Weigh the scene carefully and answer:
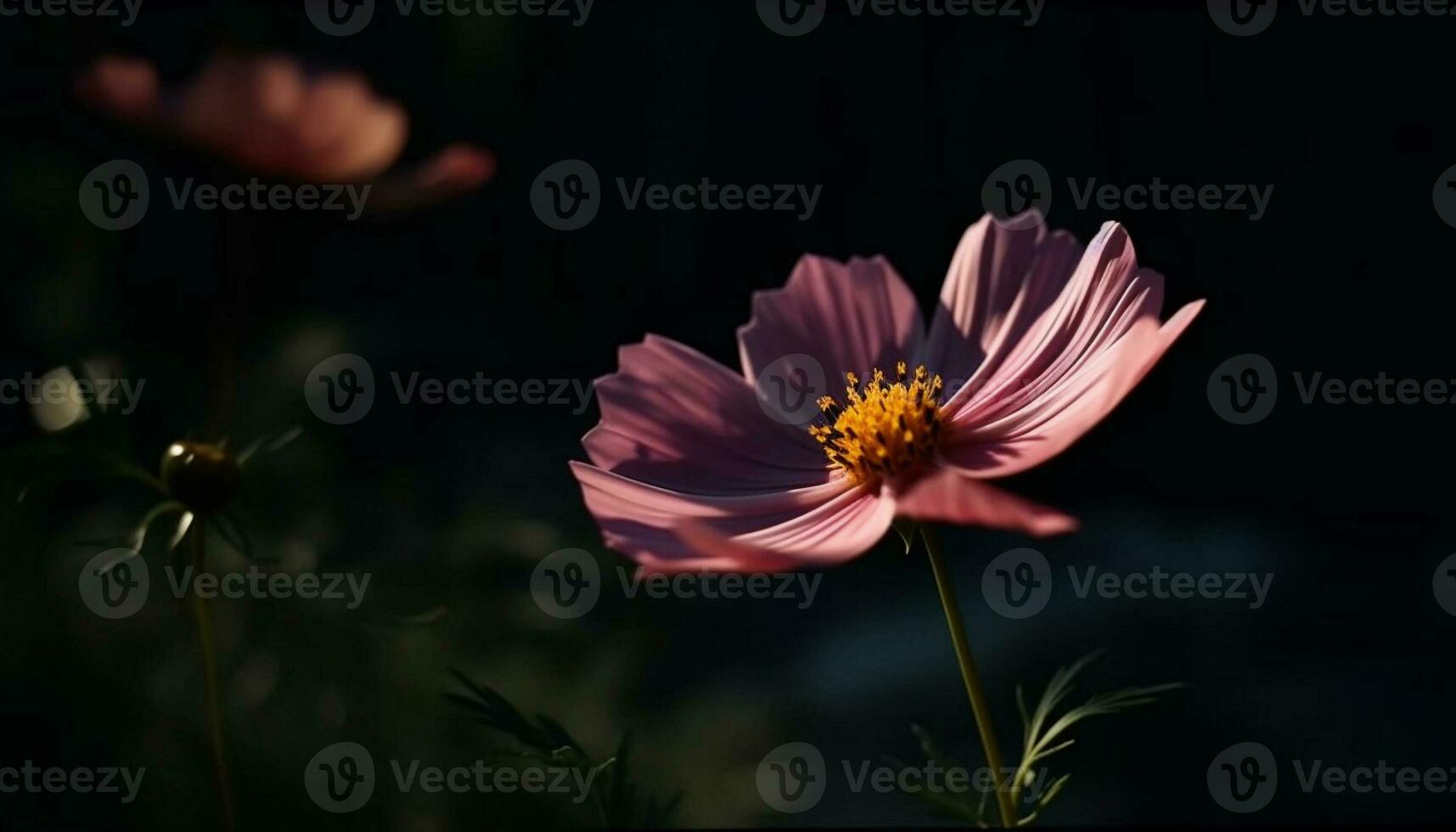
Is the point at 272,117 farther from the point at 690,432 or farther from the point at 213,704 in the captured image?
the point at 213,704

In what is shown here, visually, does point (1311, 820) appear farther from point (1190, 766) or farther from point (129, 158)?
point (129, 158)

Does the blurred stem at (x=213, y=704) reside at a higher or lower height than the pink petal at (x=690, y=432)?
lower

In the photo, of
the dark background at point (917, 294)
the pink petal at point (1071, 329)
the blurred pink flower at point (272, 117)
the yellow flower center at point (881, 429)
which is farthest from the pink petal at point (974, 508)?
the dark background at point (917, 294)

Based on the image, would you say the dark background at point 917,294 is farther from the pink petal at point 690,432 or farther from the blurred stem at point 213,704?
the blurred stem at point 213,704

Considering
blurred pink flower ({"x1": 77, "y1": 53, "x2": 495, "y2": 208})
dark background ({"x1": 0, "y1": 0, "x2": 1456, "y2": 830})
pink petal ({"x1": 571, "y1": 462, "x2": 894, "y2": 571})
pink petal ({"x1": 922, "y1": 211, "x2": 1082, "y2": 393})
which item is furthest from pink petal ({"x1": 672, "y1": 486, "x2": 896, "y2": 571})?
dark background ({"x1": 0, "y1": 0, "x2": 1456, "y2": 830})

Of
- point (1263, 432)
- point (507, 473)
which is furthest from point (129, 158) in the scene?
point (1263, 432)

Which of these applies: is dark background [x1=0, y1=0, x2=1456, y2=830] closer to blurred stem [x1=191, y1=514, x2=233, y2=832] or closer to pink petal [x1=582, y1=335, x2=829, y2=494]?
pink petal [x1=582, y1=335, x2=829, y2=494]

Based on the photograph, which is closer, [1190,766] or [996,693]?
[1190,766]
